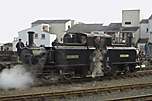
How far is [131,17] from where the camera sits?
74750 millimetres

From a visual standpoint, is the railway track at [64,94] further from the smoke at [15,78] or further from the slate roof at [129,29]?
the slate roof at [129,29]

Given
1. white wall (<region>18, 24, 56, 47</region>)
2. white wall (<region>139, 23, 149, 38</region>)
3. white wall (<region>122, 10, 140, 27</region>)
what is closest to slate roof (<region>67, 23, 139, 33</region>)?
white wall (<region>139, 23, 149, 38</region>)

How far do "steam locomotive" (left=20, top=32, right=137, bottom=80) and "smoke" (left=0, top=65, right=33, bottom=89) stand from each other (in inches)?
25.4

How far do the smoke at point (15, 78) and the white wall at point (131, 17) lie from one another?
2258 inches

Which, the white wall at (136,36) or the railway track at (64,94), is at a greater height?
the white wall at (136,36)

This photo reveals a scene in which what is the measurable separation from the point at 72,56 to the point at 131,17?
2225 inches

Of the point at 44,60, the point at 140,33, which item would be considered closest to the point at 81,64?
the point at 44,60

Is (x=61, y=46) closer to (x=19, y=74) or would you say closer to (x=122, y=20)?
(x=19, y=74)

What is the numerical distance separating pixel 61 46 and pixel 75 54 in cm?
108

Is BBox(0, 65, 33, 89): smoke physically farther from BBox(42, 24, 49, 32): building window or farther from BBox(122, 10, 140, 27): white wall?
BBox(122, 10, 140, 27): white wall

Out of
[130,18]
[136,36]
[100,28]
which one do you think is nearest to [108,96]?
[136,36]

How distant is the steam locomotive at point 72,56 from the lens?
756 inches

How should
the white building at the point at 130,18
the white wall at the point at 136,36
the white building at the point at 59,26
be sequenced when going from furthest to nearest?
1. the white building at the point at 59,26
2. the white building at the point at 130,18
3. the white wall at the point at 136,36

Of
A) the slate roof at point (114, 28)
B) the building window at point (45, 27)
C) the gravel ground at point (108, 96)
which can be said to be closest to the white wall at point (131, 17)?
the slate roof at point (114, 28)
